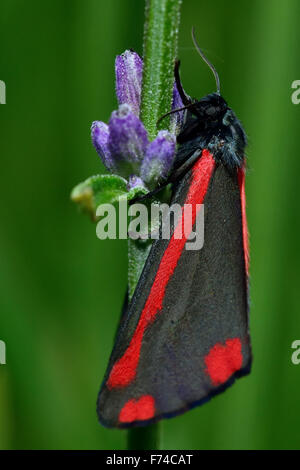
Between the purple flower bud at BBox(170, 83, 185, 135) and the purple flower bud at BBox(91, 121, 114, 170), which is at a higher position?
the purple flower bud at BBox(170, 83, 185, 135)

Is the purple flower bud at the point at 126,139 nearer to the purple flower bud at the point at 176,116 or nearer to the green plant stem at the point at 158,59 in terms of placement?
the green plant stem at the point at 158,59

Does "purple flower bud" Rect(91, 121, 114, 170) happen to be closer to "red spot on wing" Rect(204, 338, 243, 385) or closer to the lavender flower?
the lavender flower

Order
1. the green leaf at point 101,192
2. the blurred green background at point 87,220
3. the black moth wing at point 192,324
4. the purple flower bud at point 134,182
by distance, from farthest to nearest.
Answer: the blurred green background at point 87,220
the black moth wing at point 192,324
the purple flower bud at point 134,182
the green leaf at point 101,192

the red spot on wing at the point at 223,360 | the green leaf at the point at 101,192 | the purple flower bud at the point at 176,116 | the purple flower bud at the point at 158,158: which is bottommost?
the red spot on wing at the point at 223,360

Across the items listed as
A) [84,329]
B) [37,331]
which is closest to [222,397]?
[84,329]

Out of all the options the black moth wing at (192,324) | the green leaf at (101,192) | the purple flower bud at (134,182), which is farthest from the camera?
the black moth wing at (192,324)

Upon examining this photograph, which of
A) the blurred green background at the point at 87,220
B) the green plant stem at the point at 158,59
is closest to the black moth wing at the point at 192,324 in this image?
the green plant stem at the point at 158,59

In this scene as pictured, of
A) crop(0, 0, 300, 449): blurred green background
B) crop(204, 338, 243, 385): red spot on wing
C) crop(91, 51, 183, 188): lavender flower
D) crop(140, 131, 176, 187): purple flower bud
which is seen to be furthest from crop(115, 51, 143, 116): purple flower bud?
crop(0, 0, 300, 449): blurred green background

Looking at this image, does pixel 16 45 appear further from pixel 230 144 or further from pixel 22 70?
pixel 230 144
